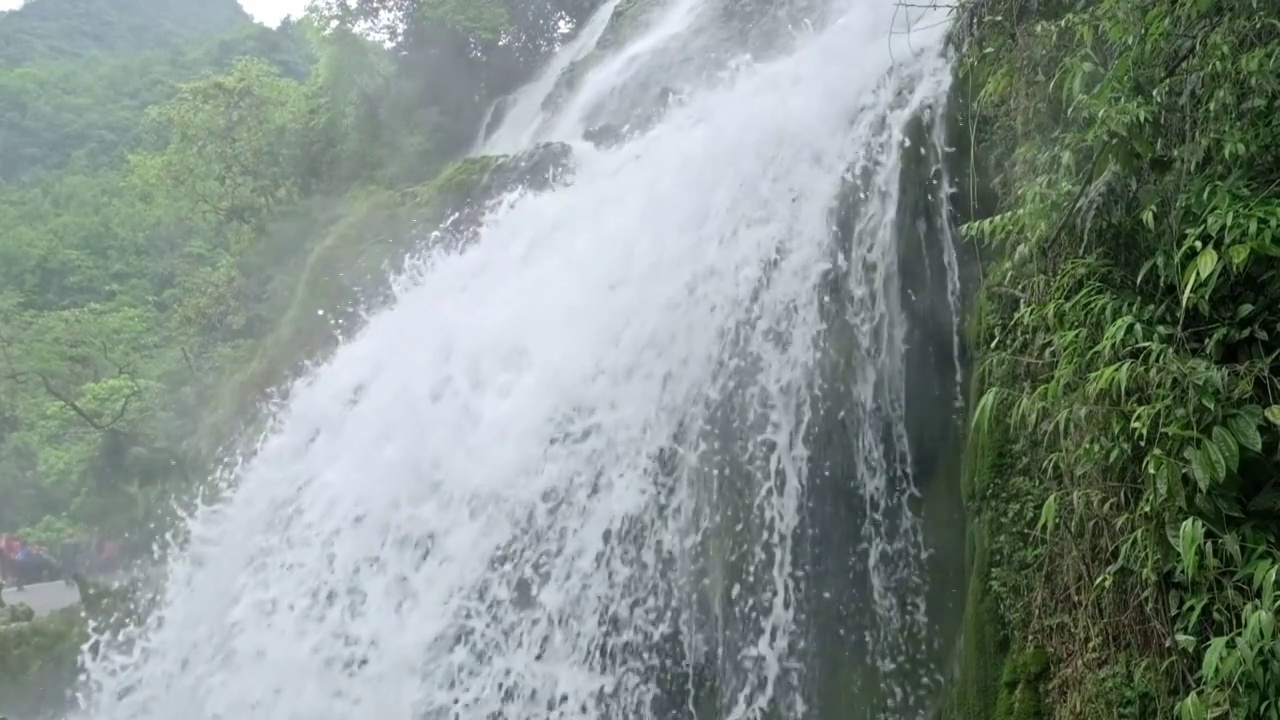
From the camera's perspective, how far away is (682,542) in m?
5.63

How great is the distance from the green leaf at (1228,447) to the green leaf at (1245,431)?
0.02m

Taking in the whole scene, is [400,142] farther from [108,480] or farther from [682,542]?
[682,542]

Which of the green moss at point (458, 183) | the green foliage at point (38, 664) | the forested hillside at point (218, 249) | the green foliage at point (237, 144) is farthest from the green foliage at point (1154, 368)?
the green foliage at point (237, 144)

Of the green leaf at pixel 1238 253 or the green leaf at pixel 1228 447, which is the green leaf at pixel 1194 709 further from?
the green leaf at pixel 1238 253

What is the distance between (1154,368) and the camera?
9.10 ft

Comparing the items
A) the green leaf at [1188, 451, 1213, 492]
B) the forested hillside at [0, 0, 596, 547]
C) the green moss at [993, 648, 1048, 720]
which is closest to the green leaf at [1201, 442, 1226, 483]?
the green leaf at [1188, 451, 1213, 492]

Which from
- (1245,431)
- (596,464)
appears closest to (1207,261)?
(1245,431)

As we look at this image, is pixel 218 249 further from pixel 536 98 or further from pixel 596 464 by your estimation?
pixel 596 464

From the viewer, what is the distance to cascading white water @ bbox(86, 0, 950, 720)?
5.45 metres

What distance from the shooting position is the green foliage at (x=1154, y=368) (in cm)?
260

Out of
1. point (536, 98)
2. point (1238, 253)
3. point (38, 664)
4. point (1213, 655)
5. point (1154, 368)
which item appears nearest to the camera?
point (1213, 655)

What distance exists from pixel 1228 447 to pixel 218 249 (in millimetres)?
16663

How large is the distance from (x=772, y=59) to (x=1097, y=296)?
6848 mm

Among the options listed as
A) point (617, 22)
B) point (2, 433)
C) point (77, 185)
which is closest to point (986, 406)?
point (617, 22)
